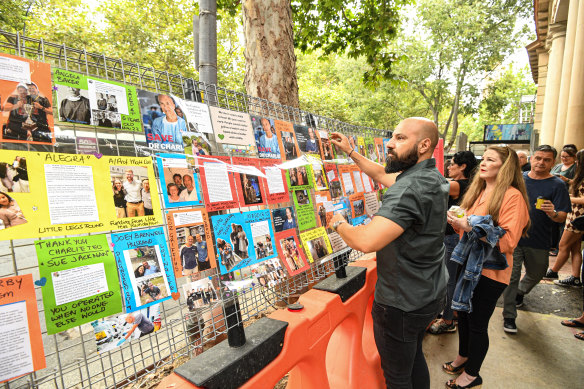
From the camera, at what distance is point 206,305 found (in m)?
1.24

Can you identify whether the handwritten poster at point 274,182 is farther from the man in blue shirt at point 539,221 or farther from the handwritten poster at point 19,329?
the man in blue shirt at point 539,221

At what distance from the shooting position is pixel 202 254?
4.08 ft

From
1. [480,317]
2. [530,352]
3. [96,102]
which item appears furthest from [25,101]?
[530,352]

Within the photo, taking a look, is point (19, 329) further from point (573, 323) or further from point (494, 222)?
point (573, 323)

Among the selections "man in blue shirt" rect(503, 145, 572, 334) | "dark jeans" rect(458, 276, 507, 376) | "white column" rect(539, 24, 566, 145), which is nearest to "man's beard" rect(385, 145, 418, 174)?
"dark jeans" rect(458, 276, 507, 376)

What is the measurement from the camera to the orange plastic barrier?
1.45 metres

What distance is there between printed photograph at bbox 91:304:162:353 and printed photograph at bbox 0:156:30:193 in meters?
0.49

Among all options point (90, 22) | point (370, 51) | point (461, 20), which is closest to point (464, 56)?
point (461, 20)

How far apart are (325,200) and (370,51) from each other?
16.5ft

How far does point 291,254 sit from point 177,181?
0.78 metres

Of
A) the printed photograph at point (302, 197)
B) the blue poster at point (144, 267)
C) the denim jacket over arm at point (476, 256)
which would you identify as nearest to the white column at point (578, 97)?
the denim jacket over arm at point (476, 256)

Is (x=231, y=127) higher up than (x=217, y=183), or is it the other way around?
(x=231, y=127)

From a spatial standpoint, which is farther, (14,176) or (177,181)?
(177,181)

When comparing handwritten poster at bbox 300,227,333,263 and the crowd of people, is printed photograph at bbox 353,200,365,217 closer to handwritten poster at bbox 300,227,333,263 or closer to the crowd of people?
the crowd of people
